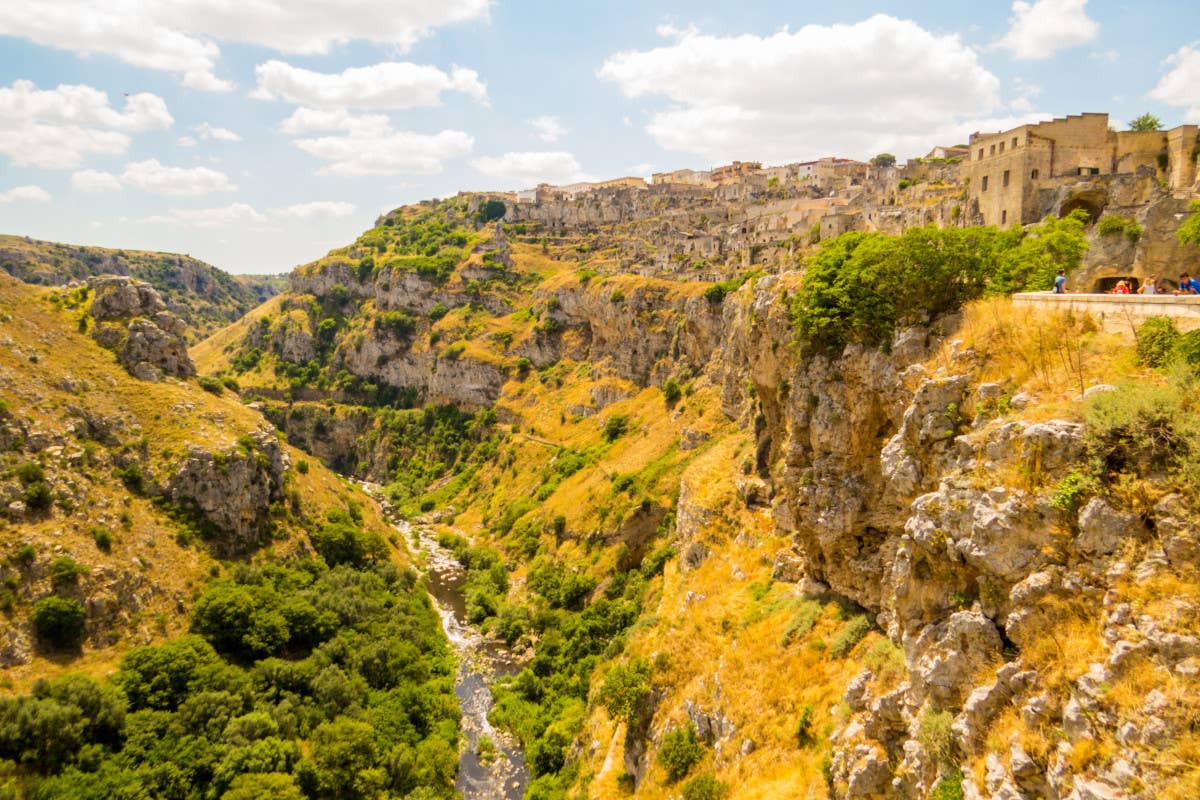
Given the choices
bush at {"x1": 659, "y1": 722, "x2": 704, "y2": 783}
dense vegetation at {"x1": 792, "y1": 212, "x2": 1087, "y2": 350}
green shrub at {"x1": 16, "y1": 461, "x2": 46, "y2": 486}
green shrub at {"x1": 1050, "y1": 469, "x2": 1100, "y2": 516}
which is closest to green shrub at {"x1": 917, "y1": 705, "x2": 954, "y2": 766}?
green shrub at {"x1": 1050, "y1": 469, "x2": 1100, "y2": 516}

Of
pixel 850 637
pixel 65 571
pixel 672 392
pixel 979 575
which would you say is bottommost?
pixel 65 571

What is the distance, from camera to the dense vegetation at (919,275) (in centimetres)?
2211

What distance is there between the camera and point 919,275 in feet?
73.3

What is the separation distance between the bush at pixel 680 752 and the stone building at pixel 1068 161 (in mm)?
32038

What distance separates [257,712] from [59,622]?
44.4 ft

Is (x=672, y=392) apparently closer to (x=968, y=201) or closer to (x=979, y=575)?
(x=968, y=201)

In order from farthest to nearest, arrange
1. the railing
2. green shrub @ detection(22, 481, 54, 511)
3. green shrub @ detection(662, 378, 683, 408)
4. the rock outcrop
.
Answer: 1. green shrub @ detection(662, 378, 683, 408)
2. the rock outcrop
3. green shrub @ detection(22, 481, 54, 511)
4. the railing

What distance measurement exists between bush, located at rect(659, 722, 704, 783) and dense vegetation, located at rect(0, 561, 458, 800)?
1750 cm

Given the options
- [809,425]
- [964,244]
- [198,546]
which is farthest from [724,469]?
[198,546]

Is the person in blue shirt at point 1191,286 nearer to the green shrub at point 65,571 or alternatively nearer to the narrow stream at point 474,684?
the narrow stream at point 474,684

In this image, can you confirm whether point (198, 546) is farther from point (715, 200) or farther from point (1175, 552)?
point (715, 200)

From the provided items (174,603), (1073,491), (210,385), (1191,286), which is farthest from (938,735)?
(210,385)

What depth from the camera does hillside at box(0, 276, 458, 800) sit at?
35.5 metres

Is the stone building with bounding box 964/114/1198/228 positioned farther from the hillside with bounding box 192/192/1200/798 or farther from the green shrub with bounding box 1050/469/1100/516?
the green shrub with bounding box 1050/469/1100/516
